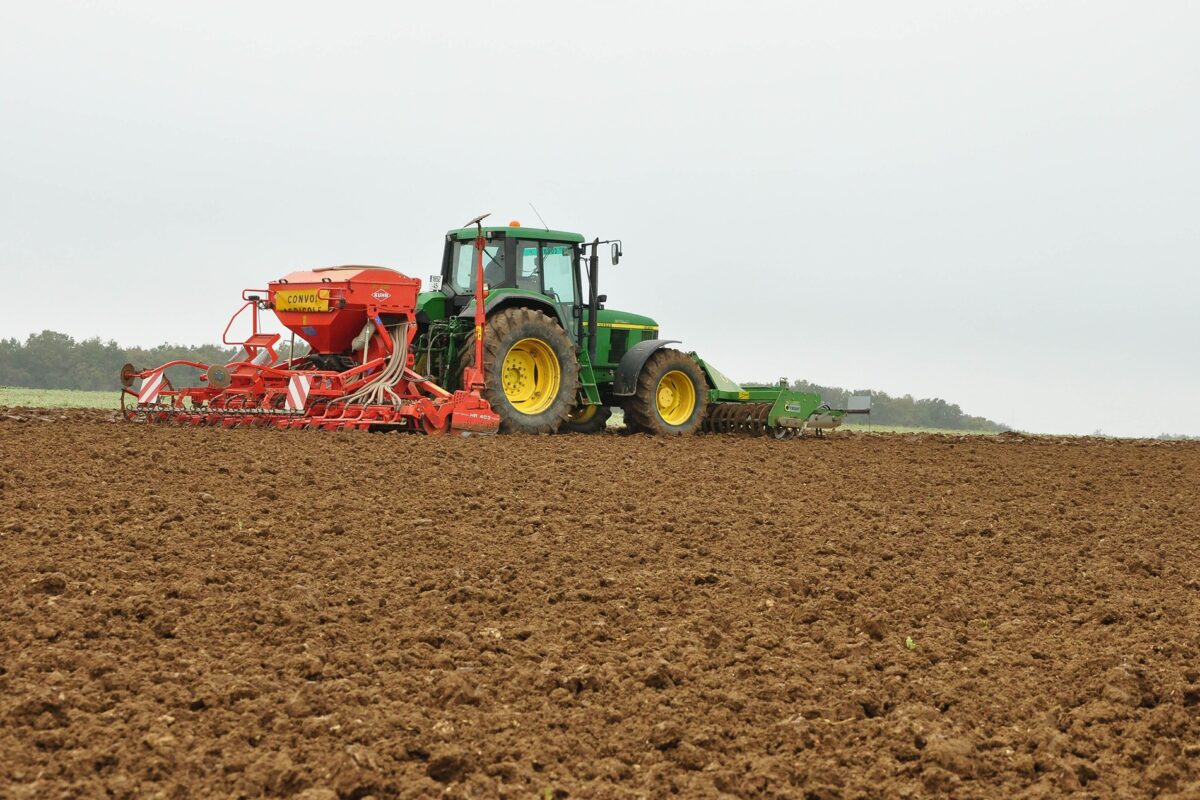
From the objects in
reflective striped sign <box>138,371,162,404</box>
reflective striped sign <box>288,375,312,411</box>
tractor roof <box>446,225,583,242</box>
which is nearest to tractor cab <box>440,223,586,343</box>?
tractor roof <box>446,225,583,242</box>

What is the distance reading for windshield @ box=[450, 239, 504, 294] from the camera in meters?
12.9

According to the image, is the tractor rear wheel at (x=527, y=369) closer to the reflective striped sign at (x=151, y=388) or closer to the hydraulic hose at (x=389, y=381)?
the hydraulic hose at (x=389, y=381)

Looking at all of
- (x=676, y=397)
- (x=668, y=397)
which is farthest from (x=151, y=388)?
(x=676, y=397)

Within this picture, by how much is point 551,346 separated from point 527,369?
40 cm

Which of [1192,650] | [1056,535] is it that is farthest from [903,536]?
[1192,650]

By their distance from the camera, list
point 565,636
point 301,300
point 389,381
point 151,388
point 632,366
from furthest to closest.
→ point 632,366, point 301,300, point 151,388, point 389,381, point 565,636

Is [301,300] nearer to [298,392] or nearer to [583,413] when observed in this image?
[298,392]

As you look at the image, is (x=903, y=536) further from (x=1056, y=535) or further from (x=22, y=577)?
(x=22, y=577)

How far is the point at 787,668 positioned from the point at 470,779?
153 centimetres

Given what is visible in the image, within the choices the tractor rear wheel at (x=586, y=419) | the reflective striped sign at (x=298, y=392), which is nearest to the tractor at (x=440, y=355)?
the reflective striped sign at (x=298, y=392)

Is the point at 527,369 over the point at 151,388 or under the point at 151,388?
over

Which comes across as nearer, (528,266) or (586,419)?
(528,266)

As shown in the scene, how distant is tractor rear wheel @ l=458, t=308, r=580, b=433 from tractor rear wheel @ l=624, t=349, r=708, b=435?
1161 mm

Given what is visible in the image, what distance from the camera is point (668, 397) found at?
14836mm
